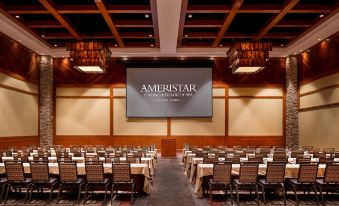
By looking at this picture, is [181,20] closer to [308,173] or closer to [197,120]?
[197,120]

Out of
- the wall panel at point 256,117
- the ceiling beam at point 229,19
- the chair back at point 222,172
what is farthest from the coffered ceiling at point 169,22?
the chair back at point 222,172

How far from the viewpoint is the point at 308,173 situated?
6.83 metres

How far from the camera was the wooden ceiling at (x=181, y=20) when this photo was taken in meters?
12.1

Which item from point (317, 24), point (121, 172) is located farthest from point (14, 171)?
point (317, 24)

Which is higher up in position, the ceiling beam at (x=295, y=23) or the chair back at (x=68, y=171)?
the ceiling beam at (x=295, y=23)

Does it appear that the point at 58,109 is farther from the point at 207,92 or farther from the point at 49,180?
the point at 49,180

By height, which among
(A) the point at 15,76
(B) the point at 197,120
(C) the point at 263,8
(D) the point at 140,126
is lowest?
(D) the point at 140,126

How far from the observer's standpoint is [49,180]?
22.8 ft

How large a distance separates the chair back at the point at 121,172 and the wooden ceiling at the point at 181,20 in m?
6.27

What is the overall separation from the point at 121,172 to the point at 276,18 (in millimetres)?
9142

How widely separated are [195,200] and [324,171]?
8.96 ft

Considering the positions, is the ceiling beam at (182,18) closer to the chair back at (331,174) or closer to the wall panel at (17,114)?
the chair back at (331,174)

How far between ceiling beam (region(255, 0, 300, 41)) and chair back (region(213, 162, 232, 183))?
22.7ft

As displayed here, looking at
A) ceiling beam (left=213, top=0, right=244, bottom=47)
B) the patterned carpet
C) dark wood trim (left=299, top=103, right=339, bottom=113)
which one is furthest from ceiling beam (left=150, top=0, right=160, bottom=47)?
dark wood trim (left=299, top=103, right=339, bottom=113)
